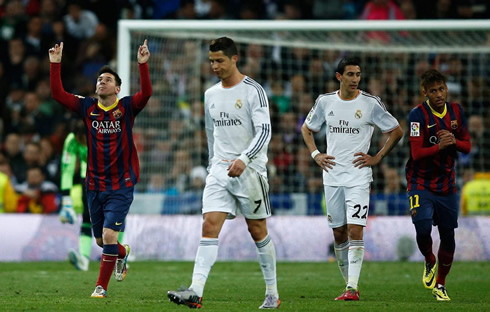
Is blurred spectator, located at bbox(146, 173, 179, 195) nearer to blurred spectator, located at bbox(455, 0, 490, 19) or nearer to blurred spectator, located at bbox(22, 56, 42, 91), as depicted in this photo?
blurred spectator, located at bbox(22, 56, 42, 91)

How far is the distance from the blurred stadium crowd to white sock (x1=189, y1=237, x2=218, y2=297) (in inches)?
342

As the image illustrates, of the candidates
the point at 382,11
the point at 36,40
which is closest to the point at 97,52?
the point at 36,40

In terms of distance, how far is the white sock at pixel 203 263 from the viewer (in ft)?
24.7

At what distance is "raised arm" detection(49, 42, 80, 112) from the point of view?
8.96 metres

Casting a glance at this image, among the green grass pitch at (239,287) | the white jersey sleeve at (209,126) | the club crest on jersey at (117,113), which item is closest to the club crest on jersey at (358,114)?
the green grass pitch at (239,287)

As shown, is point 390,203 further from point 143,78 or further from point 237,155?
point 237,155

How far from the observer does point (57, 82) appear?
9070 mm

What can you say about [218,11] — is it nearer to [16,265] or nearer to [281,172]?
[281,172]

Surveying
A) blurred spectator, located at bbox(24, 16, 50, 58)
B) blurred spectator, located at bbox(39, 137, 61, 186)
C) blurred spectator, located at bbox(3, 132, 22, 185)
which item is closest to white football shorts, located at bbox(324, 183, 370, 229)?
blurred spectator, located at bbox(39, 137, 61, 186)

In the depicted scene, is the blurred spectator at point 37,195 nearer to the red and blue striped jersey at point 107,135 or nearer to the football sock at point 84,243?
the football sock at point 84,243

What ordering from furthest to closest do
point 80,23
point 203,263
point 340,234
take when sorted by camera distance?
point 80,23, point 340,234, point 203,263

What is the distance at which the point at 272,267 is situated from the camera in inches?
316

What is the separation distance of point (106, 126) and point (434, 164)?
132 inches

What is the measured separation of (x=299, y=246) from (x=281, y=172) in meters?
2.10
